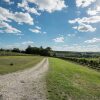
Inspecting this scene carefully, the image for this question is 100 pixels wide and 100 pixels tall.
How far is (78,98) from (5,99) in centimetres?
501

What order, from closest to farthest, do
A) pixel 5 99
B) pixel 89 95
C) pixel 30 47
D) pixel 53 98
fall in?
pixel 5 99 → pixel 53 98 → pixel 89 95 → pixel 30 47

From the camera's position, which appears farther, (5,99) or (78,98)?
(78,98)

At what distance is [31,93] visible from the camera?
13.3 meters

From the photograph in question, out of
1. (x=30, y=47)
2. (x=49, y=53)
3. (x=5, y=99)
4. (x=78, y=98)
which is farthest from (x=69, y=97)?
(x=30, y=47)

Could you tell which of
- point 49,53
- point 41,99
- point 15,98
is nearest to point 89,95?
point 41,99

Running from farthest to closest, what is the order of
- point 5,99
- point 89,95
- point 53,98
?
point 89,95 → point 53,98 → point 5,99

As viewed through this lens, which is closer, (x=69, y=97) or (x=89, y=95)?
(x=69, y=97)

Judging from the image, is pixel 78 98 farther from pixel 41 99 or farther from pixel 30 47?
pixel 30 47

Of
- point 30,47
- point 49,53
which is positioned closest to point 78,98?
point 49,53

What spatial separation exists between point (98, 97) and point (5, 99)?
682cm

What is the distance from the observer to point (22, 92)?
13430mm

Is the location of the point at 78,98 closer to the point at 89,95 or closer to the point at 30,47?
the point at 89,95

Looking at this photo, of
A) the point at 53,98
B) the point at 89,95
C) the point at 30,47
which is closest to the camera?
the point at 53,98

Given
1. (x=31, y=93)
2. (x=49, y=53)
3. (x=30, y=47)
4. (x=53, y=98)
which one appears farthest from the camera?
(x=30, y=47)
